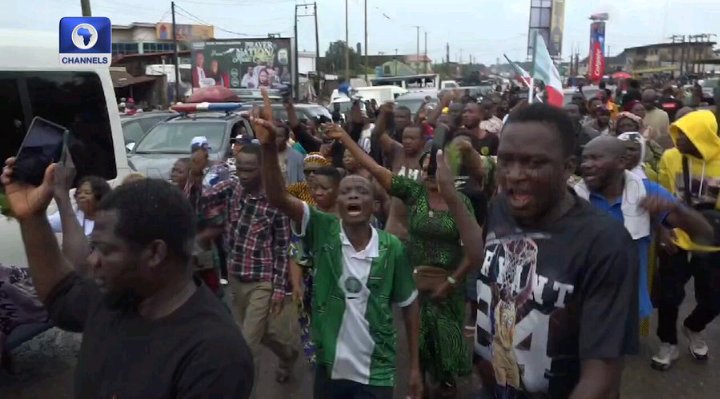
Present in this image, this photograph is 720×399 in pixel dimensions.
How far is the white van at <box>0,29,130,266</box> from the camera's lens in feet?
20.0

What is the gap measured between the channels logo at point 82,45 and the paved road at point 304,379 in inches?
96.1

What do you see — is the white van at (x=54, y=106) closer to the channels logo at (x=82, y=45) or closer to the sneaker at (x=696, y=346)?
the channels logo at (x=82, y=45)

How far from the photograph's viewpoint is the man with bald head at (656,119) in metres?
9.81

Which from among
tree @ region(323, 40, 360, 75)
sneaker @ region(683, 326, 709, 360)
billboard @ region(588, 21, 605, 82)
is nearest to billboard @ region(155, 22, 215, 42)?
tree @ region(323, 40, 360, 75)

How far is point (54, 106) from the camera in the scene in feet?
21.1

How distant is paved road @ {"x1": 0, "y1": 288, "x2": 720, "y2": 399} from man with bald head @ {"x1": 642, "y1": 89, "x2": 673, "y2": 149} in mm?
4162

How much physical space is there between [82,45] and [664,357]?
17.5ft

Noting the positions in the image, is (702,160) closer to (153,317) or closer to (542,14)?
(153,317)

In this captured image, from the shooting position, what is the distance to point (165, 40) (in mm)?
67812

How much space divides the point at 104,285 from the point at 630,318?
1.42 meters

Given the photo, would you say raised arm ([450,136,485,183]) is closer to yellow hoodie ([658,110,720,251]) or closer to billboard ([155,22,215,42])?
yellow hoodie ([658,110,720,251])

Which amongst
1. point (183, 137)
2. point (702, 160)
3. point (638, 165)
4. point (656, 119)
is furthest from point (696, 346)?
point (183, 137)

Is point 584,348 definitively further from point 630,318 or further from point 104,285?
point 104,285

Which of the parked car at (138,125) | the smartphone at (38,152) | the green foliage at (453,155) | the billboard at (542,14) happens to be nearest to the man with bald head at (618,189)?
the green foliage at (453,155)
